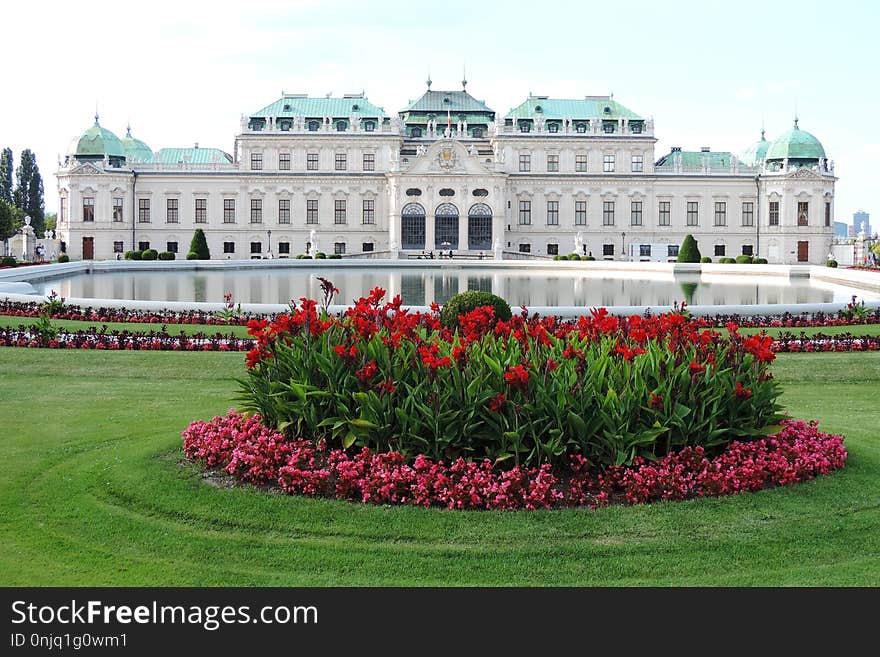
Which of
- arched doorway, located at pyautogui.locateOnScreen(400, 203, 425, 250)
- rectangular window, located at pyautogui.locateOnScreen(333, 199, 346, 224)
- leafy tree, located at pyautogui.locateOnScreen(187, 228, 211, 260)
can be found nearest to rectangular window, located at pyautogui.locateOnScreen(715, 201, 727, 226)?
arched doorway, located at pyautogui.locateOnScreen(400, 203, 425, 250)

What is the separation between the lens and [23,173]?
8431cm

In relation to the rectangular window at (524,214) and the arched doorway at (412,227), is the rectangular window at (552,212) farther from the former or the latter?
the arched doorway at (412,227)

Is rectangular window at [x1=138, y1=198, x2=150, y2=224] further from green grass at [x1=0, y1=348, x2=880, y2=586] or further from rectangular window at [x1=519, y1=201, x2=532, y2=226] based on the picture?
green grass at [x1=0, y1=348, x2=880, y2=586]

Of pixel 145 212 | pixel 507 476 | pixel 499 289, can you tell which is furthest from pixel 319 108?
pixel 507 476

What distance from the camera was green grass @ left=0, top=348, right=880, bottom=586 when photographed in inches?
278

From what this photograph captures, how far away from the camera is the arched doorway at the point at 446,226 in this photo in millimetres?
78000

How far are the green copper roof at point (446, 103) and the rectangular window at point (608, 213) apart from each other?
41.8 ft

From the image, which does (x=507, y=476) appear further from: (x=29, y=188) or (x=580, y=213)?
(x=29, y=188)

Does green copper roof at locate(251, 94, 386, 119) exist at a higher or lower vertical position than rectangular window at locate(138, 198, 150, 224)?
higher

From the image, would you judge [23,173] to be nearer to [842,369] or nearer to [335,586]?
[842,369]

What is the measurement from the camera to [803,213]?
258 ft

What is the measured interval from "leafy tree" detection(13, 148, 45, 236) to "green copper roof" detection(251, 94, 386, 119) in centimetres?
2061

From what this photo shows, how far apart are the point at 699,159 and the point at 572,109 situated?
37.7 ft

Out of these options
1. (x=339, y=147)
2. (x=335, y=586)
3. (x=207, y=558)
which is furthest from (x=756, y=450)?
(x=339, y=147)
